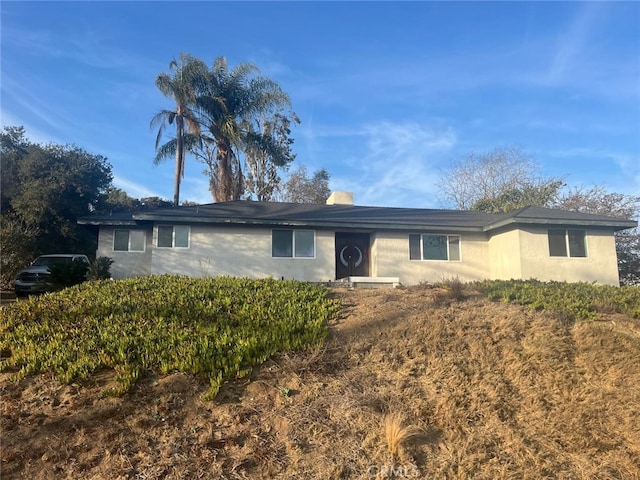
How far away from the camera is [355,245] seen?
17.1 metres

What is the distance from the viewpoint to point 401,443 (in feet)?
15.0

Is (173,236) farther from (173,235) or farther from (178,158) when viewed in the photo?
(178,158)

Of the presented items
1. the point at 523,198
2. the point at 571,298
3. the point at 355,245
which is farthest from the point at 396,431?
the point at 523,198

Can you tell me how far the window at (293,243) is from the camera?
15.9 meters

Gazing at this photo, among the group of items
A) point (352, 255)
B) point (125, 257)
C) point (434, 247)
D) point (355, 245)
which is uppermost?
point (355, 245)

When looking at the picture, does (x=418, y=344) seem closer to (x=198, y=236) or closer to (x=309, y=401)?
(x=309, y=401)

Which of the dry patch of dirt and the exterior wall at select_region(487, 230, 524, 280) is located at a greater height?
the exterior wall at select_region(487, 230, 524, 280)

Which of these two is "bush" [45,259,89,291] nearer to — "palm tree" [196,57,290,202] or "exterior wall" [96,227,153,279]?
"exterior wall" [96,227,153,279]

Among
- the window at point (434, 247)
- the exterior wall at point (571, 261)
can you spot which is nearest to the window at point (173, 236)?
the window at point (434, 247)

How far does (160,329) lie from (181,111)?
1889cm

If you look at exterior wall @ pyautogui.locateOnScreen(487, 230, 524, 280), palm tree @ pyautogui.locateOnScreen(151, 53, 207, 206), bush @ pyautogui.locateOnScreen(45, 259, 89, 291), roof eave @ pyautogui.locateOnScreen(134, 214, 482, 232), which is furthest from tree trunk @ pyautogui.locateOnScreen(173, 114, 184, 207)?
exterior wall @ pyautogui.locateOnScreen(487, 230, 524, 280)

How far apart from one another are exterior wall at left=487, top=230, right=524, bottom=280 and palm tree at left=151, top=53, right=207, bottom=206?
14428mm

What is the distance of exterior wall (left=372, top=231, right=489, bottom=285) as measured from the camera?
16.2m

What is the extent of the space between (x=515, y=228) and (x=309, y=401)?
12.7 m
